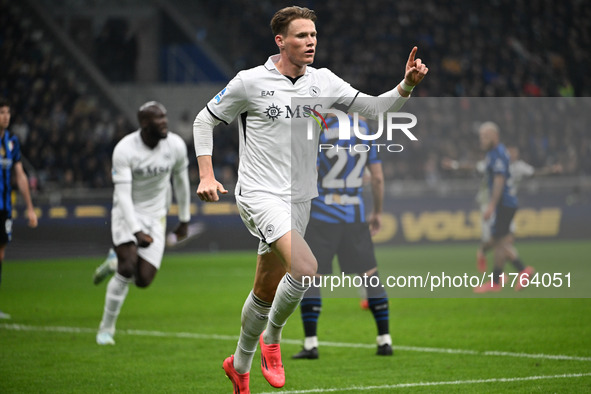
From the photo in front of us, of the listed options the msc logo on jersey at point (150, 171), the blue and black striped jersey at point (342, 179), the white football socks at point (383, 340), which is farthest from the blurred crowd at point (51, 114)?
the white football socks at point (383, 340)

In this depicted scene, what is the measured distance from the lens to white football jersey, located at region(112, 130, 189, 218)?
9.38m

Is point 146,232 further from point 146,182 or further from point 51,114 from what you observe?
point 51,114

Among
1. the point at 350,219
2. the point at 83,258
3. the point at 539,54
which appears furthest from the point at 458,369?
the point at 539,54

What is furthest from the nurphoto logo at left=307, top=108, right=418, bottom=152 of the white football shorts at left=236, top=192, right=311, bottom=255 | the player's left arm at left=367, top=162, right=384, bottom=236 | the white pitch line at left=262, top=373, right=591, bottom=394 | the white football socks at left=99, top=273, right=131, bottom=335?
the white football socks at left=99, top=273, right=131, bottom=335

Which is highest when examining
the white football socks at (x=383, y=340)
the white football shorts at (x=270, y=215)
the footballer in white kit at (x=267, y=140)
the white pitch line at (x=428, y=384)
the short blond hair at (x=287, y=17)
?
the short blond hair at (x=287, y=17)

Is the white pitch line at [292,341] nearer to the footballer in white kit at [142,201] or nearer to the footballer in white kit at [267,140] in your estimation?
the footballer in white kit at [142,201]

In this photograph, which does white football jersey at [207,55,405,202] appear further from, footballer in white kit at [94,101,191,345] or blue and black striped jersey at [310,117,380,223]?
footballer in white kit at [94,101,191,345]

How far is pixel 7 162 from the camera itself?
1145 centimetres

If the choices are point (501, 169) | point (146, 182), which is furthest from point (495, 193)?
point (146, 182)

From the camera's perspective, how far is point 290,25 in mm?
6031

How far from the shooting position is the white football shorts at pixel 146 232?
30.7 feet

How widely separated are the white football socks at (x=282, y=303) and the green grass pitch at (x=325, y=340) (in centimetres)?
61

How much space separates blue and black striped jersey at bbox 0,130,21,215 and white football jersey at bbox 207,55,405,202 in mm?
5964

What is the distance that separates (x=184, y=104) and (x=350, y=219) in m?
18.3
